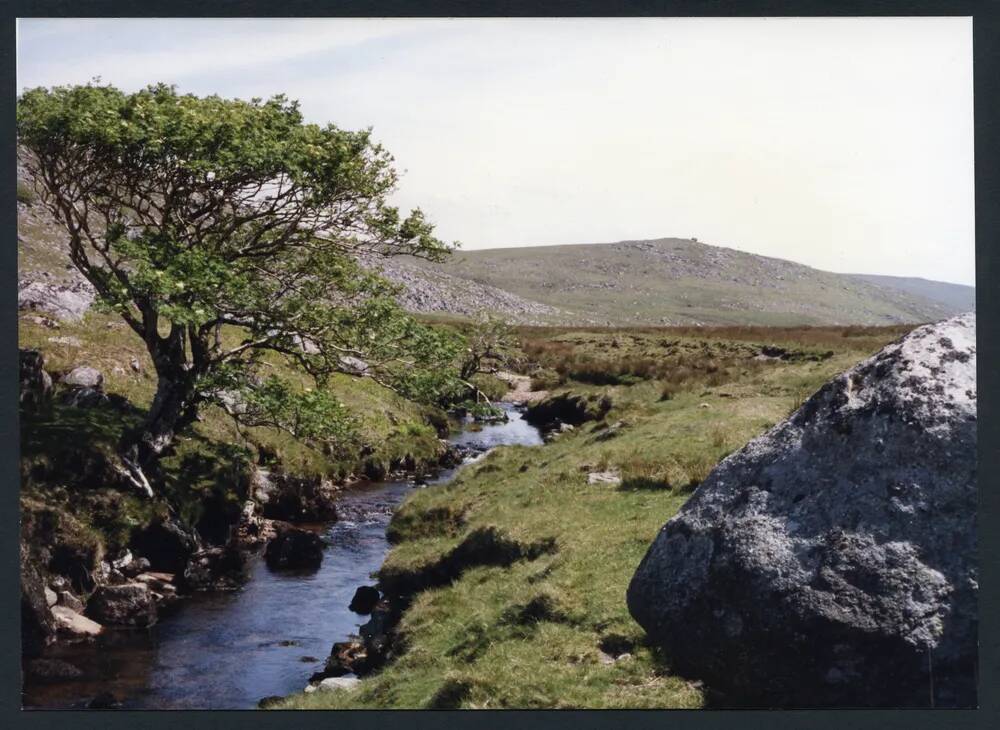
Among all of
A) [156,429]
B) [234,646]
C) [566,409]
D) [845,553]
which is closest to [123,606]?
[234,646]

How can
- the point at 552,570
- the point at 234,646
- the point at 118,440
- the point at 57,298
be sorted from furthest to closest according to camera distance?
the point at 57,298 → the point at 118,440 → the point at 234,646 → the point at 552,570

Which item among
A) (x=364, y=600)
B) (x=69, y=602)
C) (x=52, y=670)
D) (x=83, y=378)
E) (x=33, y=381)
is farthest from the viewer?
(x=83, y=378)

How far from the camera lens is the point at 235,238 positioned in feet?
75.5

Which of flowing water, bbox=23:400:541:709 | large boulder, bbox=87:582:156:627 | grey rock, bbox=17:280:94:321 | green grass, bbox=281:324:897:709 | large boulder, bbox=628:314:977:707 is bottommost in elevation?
flowing water, bbox=23:400:541:709

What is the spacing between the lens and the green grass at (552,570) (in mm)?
13094

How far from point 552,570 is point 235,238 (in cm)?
1193

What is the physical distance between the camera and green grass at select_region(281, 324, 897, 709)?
13094mm

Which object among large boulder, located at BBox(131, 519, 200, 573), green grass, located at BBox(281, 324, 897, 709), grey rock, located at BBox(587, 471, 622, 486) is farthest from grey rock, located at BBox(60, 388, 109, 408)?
grey rock, located at BBox(587, 471, 622, 486)

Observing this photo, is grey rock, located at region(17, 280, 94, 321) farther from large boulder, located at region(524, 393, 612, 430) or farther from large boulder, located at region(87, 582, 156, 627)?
large boulder, located at region(524, 393, 612, 430)

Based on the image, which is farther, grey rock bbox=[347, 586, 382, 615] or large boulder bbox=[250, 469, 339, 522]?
large boulder bbox=[250, 469, 339, 522]

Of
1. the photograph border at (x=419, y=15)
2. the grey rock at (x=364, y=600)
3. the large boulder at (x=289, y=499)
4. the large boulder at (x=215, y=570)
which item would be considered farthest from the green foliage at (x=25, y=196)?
the grey rock at (x=364, y=600)

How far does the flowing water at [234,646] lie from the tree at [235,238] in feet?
12.3

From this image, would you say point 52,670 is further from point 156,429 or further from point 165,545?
point 156,429

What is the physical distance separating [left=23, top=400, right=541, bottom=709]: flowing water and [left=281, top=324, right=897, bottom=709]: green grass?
163 cm
